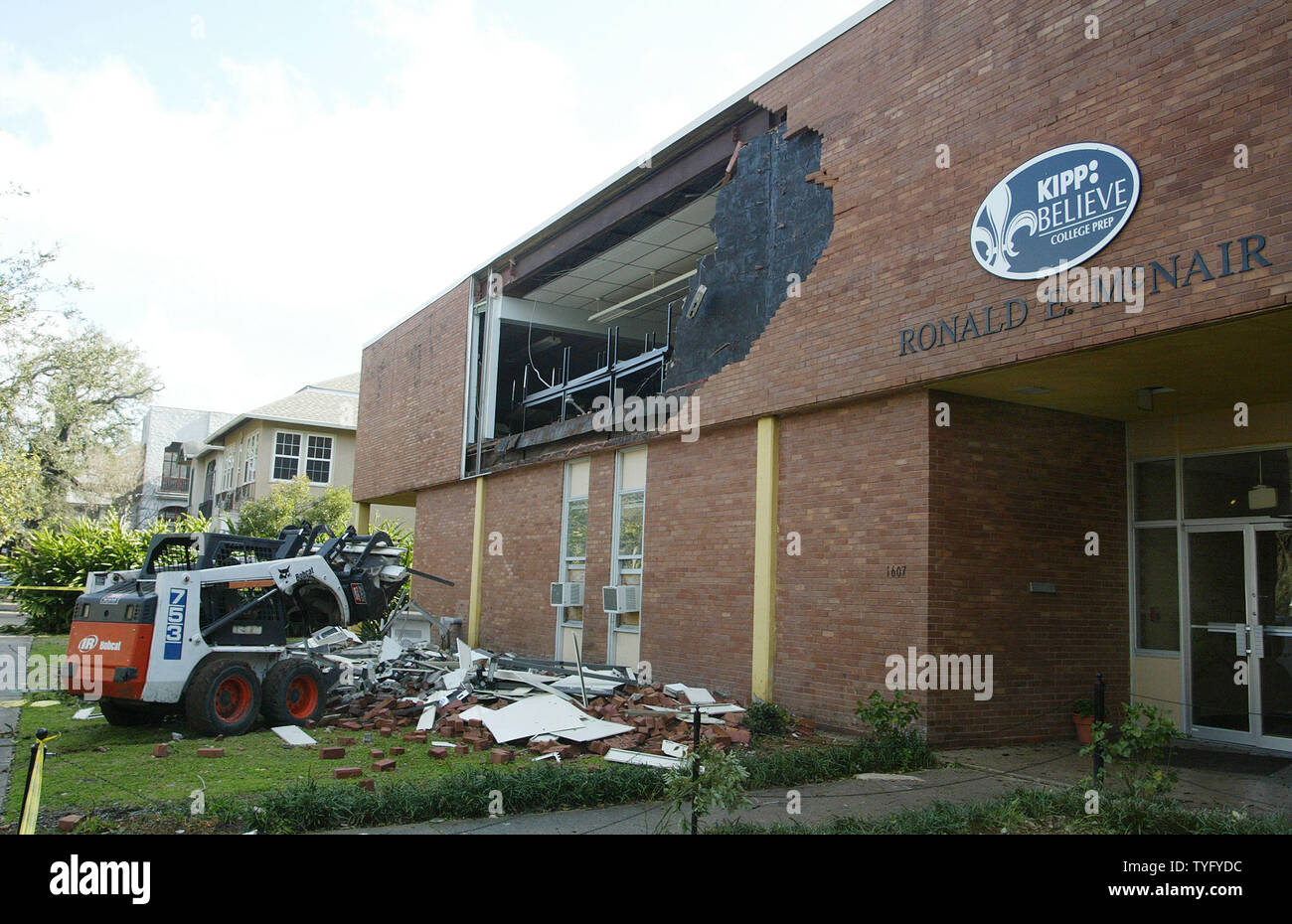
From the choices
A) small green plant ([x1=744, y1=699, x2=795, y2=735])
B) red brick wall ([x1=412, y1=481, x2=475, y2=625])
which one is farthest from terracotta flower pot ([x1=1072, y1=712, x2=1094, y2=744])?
red brick wall ([x1=412, y1=481, x2=475, y2=625])

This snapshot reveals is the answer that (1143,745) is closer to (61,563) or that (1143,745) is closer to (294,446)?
(61,563)

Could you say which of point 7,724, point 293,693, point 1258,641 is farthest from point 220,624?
point 1258,641

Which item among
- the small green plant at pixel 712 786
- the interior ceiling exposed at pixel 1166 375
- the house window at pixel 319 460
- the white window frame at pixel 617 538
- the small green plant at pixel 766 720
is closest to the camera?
the small green plant at pixel 712 786

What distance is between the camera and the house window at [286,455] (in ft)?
128

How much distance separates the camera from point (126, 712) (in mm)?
11172

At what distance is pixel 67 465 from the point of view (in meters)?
36.2

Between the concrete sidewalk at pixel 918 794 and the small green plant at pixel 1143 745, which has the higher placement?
the small green plant at pixel 1143 745

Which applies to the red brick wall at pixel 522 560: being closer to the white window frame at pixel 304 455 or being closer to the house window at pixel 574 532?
the house window at pixel 574 532

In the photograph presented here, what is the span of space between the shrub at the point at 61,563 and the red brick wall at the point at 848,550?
2031cm

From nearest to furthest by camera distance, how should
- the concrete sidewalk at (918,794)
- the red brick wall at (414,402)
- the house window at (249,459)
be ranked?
the concrete sidewalk at (918,794) < the red brick wall at (414,402) < the house window at (249,459)

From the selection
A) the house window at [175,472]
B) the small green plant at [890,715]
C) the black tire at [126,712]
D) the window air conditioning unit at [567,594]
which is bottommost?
the black tire at [126,712]

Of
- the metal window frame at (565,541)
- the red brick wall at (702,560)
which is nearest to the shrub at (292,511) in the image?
the metal window frame at (565,541)

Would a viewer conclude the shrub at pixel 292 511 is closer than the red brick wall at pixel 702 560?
No

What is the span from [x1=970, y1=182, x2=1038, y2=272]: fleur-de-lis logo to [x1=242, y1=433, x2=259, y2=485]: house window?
34.9 m
